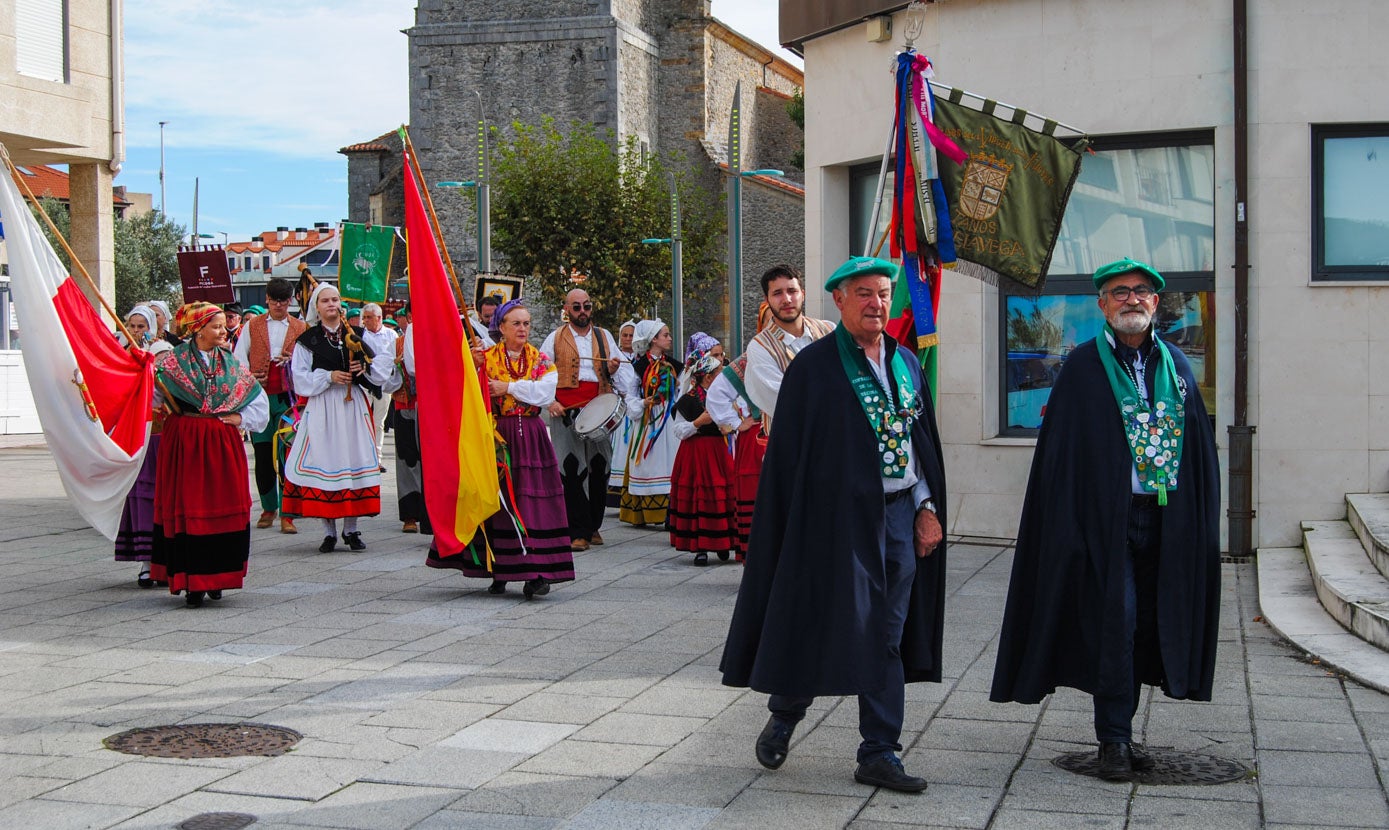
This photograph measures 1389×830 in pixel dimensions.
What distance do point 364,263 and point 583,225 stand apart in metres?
30.6

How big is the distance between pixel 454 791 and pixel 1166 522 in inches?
104

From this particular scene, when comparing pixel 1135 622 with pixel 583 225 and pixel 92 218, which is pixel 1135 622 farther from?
pixel 583 225

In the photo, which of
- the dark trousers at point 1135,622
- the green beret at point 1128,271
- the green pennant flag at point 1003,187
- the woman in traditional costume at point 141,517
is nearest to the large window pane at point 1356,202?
the green pennant flag at point 1003,187

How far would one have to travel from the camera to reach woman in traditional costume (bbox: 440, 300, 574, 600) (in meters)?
9.76

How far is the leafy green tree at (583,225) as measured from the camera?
43438mm

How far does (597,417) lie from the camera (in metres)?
12.5

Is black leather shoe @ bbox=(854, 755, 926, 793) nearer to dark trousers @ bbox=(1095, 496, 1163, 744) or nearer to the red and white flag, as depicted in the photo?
dark trousers @ bbox=(1095, 496, 1163, 744)

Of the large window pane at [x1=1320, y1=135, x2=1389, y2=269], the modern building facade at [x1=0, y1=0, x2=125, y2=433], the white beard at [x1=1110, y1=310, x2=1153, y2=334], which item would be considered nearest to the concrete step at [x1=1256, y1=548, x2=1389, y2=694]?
the large window pane at [x1=1320, y1=135, x2=1389, y2=269]

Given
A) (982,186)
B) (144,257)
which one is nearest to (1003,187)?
(982,186)

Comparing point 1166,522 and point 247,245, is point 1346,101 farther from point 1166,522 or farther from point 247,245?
point 247,245

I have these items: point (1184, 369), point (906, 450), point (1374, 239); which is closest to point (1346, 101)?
point (1374, 239)

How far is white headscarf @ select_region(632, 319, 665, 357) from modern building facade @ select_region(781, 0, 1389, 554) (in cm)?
261

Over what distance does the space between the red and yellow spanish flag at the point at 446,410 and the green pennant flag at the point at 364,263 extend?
13.4 ft

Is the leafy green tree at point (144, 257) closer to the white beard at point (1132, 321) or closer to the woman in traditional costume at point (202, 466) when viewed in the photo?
the woman in traditional costume at point (202, 466)
